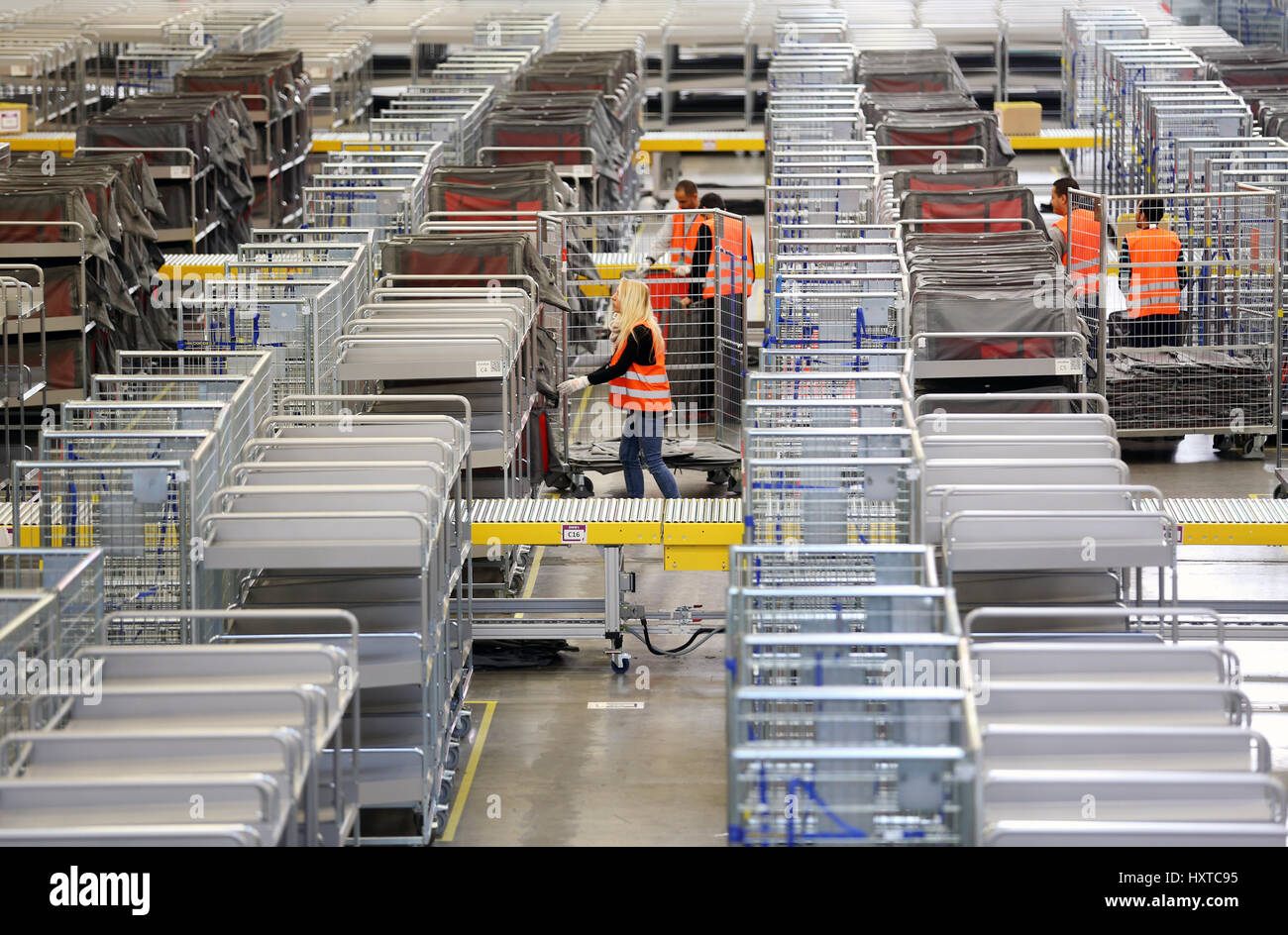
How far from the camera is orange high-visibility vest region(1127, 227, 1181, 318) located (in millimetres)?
13398

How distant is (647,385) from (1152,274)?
4079mm

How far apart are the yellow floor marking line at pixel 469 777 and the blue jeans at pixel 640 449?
7.75ft

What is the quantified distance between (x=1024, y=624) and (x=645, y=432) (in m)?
4.37

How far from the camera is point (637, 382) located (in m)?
11.7

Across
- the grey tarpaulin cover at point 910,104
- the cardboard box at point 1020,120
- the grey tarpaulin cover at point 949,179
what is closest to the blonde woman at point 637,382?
the grey tarpaulin cover at point 949,179

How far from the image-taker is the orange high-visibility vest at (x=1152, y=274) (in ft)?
44.0

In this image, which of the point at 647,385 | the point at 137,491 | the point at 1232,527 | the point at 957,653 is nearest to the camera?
the point at 957,653

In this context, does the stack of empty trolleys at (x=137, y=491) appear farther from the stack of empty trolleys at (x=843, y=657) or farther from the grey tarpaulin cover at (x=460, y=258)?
the grey tarpaulin cover at (x=460, y=258)

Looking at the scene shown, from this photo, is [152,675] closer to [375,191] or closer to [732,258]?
[732,258]

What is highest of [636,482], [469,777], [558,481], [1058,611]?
[1058,611]

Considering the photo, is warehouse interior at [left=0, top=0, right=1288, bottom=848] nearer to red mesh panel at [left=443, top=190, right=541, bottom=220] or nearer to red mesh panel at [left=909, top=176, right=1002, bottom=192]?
red mesh panel at [left=443, top=190, right=541, bottom=220]

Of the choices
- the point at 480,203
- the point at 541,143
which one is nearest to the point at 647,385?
the point at 480,203

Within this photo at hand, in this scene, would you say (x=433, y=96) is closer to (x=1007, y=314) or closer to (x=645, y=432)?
(x=645, y=432)
